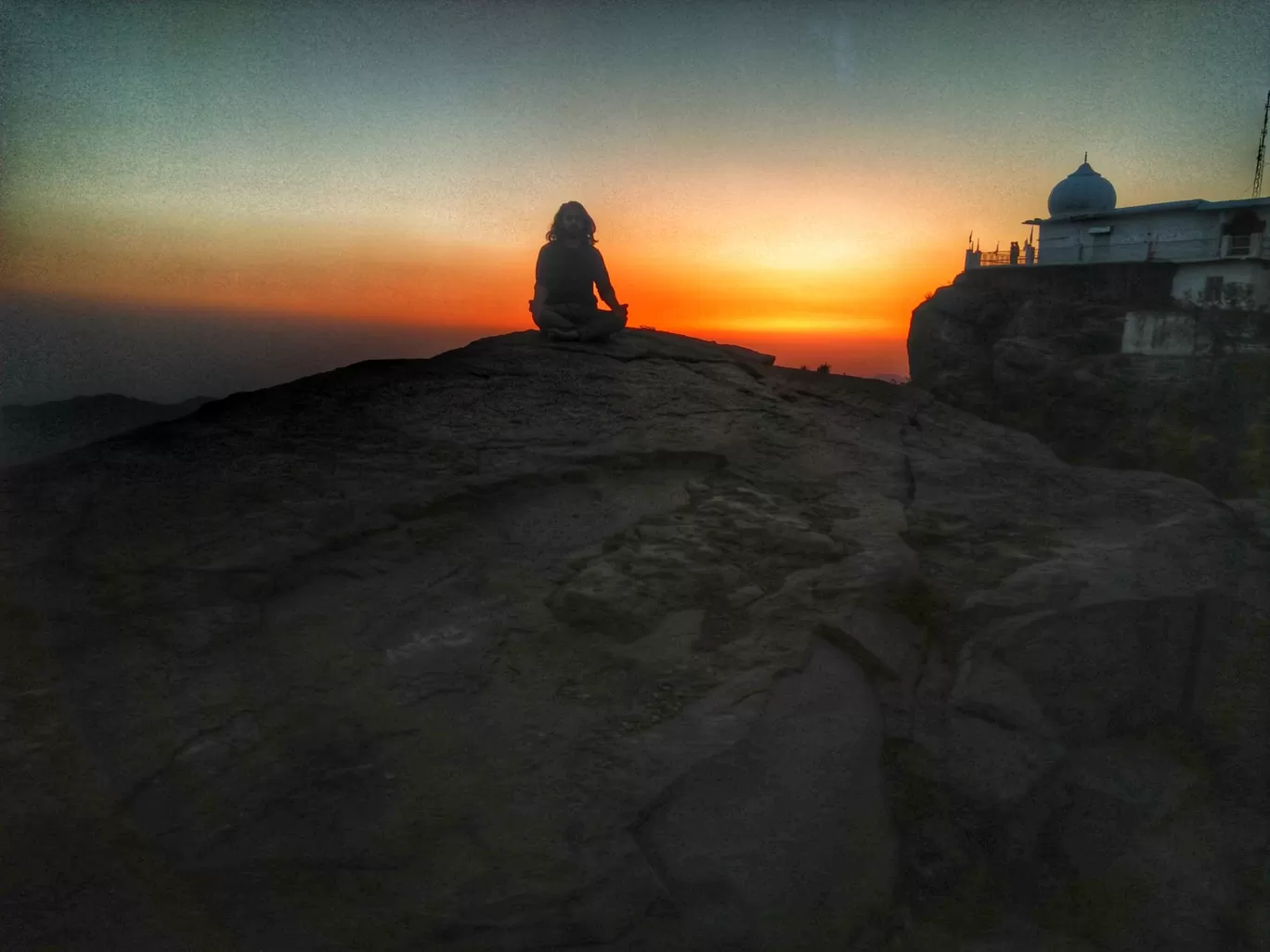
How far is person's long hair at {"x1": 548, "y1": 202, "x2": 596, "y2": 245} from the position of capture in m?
6.09

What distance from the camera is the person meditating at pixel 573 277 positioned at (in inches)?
237

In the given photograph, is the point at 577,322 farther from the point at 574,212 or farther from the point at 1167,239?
the point at 1167,239

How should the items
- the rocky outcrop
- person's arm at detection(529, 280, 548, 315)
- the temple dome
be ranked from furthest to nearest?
the temple dome → the rocky outcrop → person's arm at detection(529, 280, 548, 315)

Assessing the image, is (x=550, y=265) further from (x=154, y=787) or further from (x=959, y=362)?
(x=959, y=362)

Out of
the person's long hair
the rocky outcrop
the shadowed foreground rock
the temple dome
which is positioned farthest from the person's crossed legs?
the temple dome

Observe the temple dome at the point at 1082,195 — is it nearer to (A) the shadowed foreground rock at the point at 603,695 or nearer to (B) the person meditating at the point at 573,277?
(B) the person meditating at the point at 573,277

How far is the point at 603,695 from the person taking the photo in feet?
9.14

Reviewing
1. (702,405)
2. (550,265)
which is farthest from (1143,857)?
(550,265)

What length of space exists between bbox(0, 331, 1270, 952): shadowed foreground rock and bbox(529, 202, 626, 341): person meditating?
1.83 metres

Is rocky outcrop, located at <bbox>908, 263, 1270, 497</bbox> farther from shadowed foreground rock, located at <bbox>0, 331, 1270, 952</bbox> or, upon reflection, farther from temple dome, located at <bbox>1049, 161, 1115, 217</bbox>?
shadowed foreground rock, located at <bbox>0, 331, 1270, 952</bbox>

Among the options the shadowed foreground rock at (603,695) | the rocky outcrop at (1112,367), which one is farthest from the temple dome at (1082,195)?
the shadowed foreground rock at (603,695)

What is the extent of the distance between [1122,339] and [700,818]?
1055 inches

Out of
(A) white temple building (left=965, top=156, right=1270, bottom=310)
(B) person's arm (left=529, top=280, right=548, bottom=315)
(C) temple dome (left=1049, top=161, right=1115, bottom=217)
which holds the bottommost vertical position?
(B) person's arm (left=529, top=280, right=548, bottom=315)

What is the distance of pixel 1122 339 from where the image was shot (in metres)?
24.0
